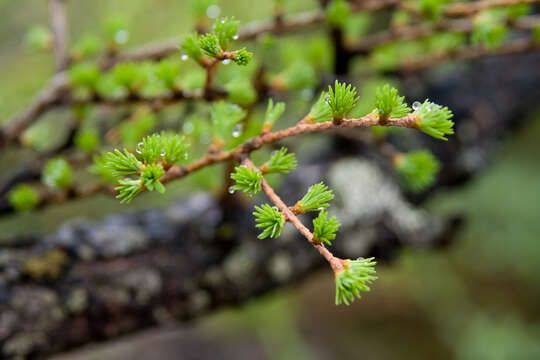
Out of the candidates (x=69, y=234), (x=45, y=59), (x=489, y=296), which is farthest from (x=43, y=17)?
(x=489, y=296)

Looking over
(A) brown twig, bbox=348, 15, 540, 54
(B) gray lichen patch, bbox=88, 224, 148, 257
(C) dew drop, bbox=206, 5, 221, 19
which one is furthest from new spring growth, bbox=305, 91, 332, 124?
(B) gray lichen patch, bbox=88, 224, 148, 257

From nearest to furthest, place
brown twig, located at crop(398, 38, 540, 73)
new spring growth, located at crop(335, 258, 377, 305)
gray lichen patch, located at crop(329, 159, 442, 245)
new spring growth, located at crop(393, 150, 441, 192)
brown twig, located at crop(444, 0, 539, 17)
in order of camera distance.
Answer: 1. new spring growth, located at crop(335, 258, 377, 305)
2. brown twig, located at crop(444, 0, 539, 17)
3. new spring growth, located at crop(393, 150, 441, 192)
4. brown twig, located at crop(398, 38, 540, 73)
5. gray lichen patch, located at crop(329, 159, 442, 245)

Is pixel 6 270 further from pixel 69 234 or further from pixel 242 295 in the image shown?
pixel 242 295

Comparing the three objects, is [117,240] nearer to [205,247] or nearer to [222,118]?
[205,247]

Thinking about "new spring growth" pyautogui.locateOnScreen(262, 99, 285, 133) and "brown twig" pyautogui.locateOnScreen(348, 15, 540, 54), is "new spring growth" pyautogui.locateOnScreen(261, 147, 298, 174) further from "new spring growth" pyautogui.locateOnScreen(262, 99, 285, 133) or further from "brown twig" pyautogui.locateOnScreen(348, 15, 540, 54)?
"brown twig" pyautogui.locateOnScreen(348, 15, 540, 54)

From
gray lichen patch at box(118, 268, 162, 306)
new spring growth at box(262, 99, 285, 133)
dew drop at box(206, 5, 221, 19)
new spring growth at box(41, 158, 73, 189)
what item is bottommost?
gray lichen patch at box(118, 268, 162, 306)

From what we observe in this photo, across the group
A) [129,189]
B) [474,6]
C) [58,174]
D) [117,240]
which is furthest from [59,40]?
[474,6]
